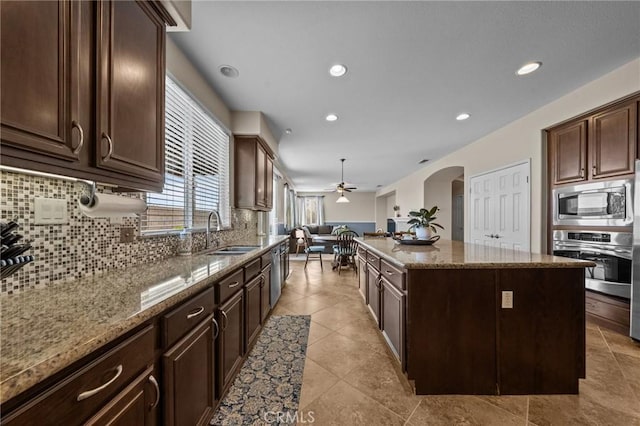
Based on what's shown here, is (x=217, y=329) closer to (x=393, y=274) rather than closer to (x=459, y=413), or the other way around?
(x=393, y=274)

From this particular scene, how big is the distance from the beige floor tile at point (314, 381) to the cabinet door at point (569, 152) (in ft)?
11.5

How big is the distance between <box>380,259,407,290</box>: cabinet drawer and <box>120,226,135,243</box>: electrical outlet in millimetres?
1805

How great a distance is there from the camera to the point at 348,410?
1.53 meters

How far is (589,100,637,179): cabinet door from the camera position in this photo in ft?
7.71

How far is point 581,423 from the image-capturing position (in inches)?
55.7

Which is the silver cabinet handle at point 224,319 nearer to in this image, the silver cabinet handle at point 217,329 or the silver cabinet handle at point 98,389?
the silver cabinet handle at point 217,329

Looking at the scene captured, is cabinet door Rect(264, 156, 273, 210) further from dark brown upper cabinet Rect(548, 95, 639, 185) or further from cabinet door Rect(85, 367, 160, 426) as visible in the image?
dark brown upper cabinet Rect(548, 95, 639, 185)

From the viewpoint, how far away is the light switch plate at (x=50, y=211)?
1046 mm

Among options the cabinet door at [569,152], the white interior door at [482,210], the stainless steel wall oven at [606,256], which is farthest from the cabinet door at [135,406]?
Answer: the white interior door at [482,210]

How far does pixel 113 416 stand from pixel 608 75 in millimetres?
4443

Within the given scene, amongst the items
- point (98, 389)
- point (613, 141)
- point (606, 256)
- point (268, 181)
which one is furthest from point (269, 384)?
point (613, 141)

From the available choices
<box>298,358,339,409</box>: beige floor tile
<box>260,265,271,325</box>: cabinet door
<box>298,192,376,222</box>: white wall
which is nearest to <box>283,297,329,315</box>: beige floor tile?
<box>260,265,271,325</box>: cabinet door

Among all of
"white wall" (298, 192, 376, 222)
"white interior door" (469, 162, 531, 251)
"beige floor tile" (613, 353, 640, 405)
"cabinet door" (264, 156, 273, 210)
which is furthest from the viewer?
"white wall" (298, 192, 376, 222)

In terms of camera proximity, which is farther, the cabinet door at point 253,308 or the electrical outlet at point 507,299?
Answer: the cabinet door at point 253,308
